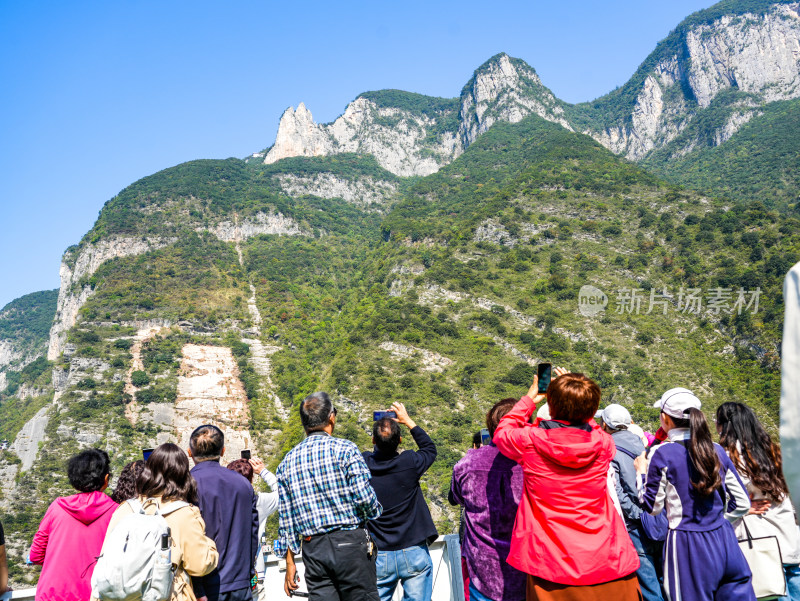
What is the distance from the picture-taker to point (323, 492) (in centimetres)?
325

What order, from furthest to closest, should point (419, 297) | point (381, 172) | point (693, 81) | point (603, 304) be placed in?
1. point (381, 172)
2. point (693, 81)
3. point (419, 297)
4. point (603, 304)

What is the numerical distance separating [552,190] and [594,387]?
246ft

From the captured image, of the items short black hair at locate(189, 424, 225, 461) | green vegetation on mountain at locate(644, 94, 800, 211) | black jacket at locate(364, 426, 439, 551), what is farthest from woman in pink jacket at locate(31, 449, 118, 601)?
green vegetation on mountain at locate(644, 94, 800, 211)

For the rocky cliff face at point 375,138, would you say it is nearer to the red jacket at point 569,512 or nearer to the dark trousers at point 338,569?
the dark trousers at point 338,569

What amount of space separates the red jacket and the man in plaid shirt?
3.30 ft

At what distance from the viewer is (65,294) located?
94062 millimetres

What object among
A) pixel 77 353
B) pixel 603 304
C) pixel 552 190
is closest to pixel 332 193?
pixel 552 190

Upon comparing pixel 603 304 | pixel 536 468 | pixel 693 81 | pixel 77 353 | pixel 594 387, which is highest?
pixel 693 81

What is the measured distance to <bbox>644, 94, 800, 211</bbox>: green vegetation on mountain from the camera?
7119 centimetres

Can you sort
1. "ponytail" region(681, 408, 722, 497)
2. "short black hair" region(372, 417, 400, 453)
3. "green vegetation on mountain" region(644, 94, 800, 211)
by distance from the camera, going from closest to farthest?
1. "ponytail" region(681, 408, 722, 497)
2. "short black hair" region(372, 417, 400, 453)
3. "green vegetation on mountain" region(644, 94, 800, 211)

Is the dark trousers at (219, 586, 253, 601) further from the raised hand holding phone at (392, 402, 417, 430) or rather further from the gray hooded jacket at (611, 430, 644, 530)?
the gray hooded jacket at (611, 430, 644, 530)

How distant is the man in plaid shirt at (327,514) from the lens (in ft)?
10.4

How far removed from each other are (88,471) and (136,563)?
1.20m

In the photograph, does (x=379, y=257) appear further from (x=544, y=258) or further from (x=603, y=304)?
(x=603, y=304)
